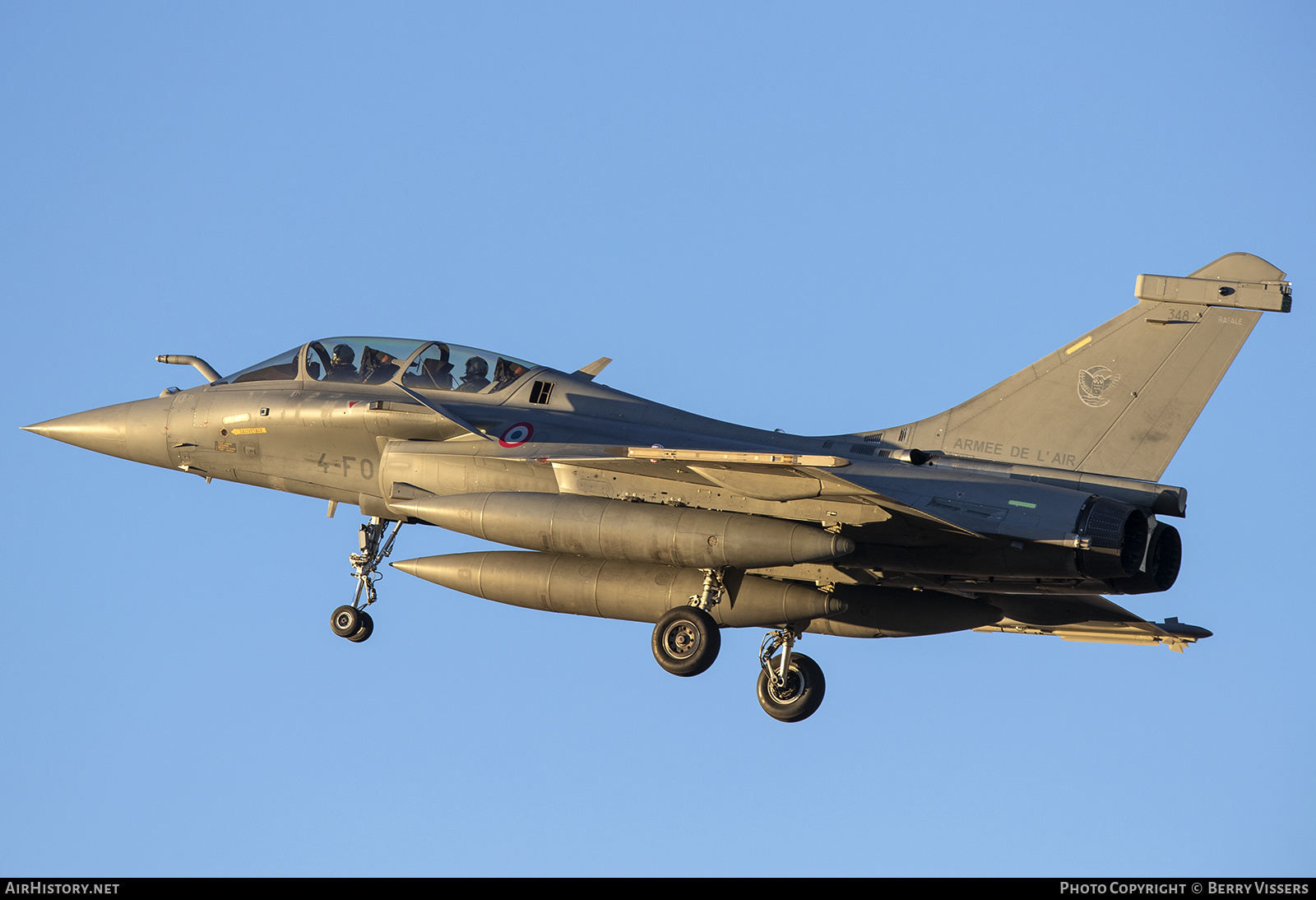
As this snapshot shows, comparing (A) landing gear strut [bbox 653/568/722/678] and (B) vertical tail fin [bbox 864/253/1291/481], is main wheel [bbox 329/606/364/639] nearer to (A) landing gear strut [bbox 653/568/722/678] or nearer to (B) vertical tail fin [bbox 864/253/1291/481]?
(A) landing gear strut [bbox 653/568/722/678]

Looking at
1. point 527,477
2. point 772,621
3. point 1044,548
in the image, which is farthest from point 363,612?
point 1044,548

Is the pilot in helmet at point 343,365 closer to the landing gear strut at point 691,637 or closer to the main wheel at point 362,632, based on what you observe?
the main wheel at point 362,632

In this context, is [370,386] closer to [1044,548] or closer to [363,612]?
[363,612]

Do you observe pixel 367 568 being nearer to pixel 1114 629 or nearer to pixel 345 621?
pixel 345 621

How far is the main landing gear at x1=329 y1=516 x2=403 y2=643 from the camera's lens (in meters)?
16.1

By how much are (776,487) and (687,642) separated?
1940mm

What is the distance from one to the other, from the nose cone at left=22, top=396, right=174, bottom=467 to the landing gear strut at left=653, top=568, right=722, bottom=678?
Answer: 7.15 metres

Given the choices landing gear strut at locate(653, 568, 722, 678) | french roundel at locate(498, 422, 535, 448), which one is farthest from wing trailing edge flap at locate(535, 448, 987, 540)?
french roundel at locate(498, 422, 535, 448)

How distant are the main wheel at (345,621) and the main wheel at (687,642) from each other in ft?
13.3

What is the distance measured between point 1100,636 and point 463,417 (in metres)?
7.33

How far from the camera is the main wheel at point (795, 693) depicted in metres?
14.9

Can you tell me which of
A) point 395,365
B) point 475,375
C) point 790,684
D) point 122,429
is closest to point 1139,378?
point 790,684

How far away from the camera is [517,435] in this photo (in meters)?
15.2

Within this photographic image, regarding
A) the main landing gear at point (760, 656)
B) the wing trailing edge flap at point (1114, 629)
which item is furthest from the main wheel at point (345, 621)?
the wing trailing edge flap at point (1114, 629)
